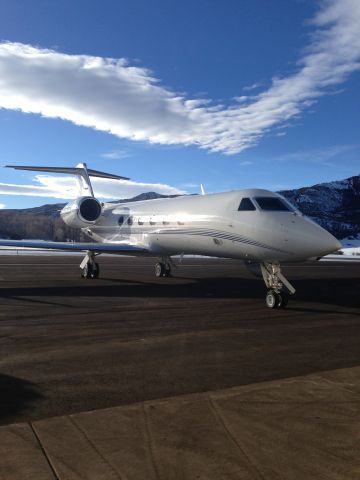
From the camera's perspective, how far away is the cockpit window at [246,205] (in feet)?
45.2

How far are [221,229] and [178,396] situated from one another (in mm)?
9918

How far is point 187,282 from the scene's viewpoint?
18.9 m

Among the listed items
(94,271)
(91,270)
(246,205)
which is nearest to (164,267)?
(94,271)

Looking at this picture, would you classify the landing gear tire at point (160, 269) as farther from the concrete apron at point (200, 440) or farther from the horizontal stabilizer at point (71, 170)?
the concrete apron at point (200, 440)

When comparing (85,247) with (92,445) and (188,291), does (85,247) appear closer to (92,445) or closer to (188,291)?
(188,291)

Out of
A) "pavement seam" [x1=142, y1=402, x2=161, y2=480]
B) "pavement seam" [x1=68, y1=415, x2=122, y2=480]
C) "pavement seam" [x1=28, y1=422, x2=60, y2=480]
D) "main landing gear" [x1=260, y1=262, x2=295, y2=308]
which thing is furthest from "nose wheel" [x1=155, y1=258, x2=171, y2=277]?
"pavement seam" [x1=28, y1=422, x2=60, y2=480]

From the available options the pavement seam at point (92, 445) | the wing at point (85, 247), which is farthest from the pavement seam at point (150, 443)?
the wing at point (85, 247)

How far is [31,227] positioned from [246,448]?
16299cm

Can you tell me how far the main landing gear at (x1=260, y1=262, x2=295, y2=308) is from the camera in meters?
12.0

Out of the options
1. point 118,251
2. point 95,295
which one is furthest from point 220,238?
point 118,251

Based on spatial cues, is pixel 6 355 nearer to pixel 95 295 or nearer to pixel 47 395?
pixel 47 395

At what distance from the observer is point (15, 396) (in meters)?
4.95

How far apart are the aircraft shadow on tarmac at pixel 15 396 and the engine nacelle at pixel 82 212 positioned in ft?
58.6

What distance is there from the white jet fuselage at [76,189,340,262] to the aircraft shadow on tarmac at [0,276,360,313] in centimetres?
136
